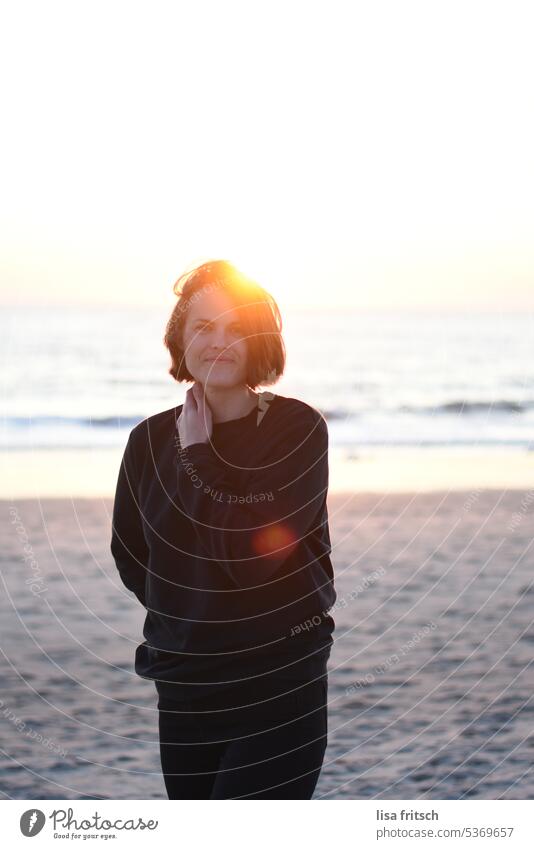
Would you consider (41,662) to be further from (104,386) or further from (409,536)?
(104,386)

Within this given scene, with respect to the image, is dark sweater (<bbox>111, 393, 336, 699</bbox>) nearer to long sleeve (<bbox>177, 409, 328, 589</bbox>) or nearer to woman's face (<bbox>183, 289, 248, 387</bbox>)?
long sleeve (<bbox>177, 409, 328, 589</bbox>)

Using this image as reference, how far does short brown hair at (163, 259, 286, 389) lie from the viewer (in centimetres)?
321

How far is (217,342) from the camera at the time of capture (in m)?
3.22

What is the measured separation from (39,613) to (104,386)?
507 inches

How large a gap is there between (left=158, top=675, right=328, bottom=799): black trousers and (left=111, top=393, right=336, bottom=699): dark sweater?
50mm

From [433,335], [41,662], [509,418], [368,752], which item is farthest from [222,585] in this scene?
[433,335]

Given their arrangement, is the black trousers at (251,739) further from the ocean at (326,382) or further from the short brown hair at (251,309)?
the ocean at (326,382)

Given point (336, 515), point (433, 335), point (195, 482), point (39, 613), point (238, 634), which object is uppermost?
point (195, 482)

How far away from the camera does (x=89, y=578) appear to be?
8383 mm

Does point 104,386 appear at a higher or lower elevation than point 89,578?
lower
